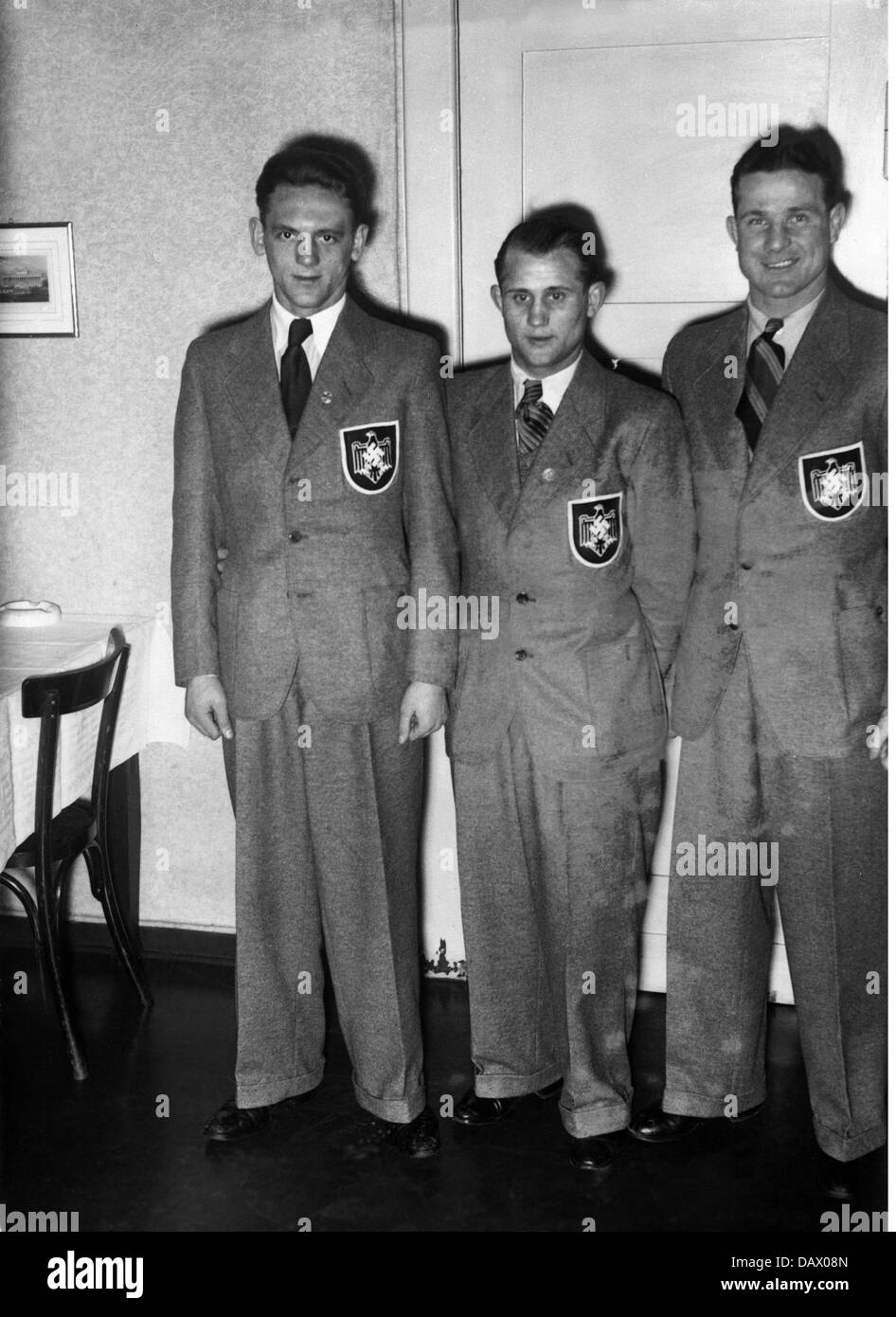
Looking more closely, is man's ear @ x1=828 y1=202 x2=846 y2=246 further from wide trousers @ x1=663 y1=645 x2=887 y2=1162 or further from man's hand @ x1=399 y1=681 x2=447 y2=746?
man's hand @ x1=399 y1=681 x2=447 y2=746

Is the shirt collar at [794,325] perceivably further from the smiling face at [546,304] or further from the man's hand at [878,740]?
the man's hand at [878,740]

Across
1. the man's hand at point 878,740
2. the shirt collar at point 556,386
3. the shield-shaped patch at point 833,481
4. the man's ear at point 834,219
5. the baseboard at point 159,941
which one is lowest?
the baseboard at point 159,941

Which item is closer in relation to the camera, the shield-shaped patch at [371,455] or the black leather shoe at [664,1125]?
the shield-shaped patch at [371,455]

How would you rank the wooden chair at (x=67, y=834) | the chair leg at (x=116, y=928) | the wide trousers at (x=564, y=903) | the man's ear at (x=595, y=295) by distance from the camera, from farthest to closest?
the chair leg at (x=116, y=928) → the wooden chair at (x=67, y=834) → the wide trousers at (x=564, y=903) → the man's ear at (x=595, y=295)

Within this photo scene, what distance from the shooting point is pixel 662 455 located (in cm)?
259

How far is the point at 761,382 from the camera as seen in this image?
2574 millimetres

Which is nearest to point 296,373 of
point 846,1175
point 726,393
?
point 726,393

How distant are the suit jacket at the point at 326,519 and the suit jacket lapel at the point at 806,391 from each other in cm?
60

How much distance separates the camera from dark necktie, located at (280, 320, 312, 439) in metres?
2.67

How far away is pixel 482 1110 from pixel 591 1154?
0.26m

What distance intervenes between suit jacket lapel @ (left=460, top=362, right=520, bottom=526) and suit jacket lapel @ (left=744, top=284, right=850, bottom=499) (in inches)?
17.6

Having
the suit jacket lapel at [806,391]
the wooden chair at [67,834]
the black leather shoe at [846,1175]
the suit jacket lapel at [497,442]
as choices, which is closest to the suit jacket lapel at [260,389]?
the suit jacket lapel at [497,442]

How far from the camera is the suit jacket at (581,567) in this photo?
2604 millimetres

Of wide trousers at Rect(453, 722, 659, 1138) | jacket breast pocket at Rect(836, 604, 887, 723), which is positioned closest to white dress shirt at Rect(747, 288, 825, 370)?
jacket breast pocket at Rect(836, 604, 887, 723)
